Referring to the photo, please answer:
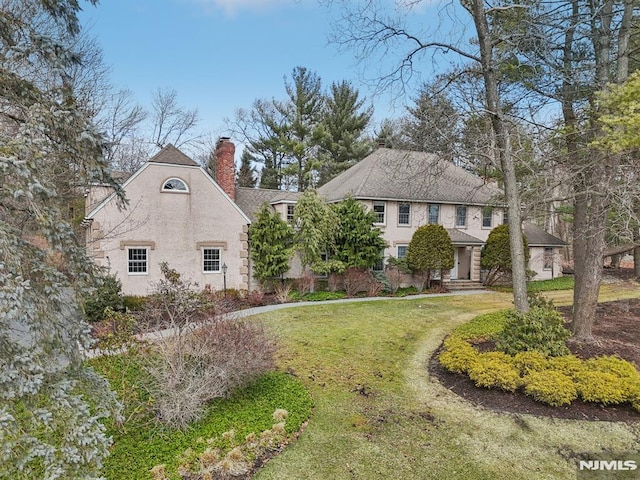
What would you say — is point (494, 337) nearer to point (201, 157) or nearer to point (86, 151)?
point (86, 151)

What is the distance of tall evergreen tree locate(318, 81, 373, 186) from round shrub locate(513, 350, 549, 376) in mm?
26112

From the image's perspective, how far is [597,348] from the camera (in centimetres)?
877

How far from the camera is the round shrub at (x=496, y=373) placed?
672 cm

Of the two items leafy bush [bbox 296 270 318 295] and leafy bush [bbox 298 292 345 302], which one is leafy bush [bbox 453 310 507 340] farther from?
leafy bush [bbox 296 270 318 295]

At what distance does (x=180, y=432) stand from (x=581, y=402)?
258 inches

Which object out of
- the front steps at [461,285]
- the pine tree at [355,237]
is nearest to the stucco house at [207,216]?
the front steps at [461,285]

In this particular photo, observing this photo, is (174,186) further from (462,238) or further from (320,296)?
(462,238)

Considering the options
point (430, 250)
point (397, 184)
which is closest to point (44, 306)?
point (430, 250)

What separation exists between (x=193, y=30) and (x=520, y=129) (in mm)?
11446

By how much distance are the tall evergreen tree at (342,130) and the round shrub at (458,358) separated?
25.3m

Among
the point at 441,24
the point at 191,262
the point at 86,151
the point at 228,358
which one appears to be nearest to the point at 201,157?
the point at 191,262

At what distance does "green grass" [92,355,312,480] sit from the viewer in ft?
16.3

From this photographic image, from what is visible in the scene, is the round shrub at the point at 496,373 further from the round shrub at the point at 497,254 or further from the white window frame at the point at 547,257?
the white window frame at the point at 547,257

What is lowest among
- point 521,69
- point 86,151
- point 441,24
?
point 86,151
